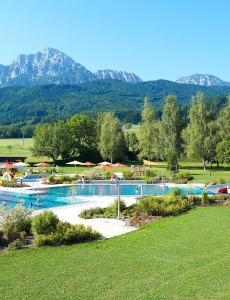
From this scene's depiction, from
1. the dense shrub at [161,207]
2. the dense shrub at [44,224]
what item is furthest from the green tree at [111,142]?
the dense shrub at [44,224]

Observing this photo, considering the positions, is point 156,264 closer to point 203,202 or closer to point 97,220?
point 97,220

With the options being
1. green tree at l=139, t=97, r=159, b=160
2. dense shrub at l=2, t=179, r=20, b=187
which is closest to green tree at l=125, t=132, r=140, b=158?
green tree at l=139, t=97, r=159, b=160

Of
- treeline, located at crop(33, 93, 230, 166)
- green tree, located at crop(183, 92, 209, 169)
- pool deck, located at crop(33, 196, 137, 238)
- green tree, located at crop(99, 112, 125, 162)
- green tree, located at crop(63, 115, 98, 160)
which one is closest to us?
pool deck, located at crop(33, 196, 137, 238)

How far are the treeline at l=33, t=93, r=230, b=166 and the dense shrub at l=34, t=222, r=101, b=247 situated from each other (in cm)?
3517

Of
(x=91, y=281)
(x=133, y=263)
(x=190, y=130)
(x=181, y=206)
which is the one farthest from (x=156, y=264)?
(x=190, y=130)

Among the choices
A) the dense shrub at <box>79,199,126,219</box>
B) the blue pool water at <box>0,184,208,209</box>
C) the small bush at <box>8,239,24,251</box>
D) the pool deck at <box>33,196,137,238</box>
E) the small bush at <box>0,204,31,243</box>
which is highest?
the small bush at <box>0,204,31,243</box>

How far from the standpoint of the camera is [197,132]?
164 ft

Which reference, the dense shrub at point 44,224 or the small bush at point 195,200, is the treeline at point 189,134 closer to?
the small bush at point 195,200

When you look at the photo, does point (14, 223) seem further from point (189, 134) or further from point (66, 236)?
point (189, 134)

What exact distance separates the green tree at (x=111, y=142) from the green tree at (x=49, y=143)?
5693 millimetres

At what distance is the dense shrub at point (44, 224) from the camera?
1281 cm

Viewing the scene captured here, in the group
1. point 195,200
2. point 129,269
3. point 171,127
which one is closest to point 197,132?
point 171,127

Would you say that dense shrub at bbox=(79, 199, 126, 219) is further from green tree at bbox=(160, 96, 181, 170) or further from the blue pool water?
green tree at bbox=(160, 96, 181, 170)

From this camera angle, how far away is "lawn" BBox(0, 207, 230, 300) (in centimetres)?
801
